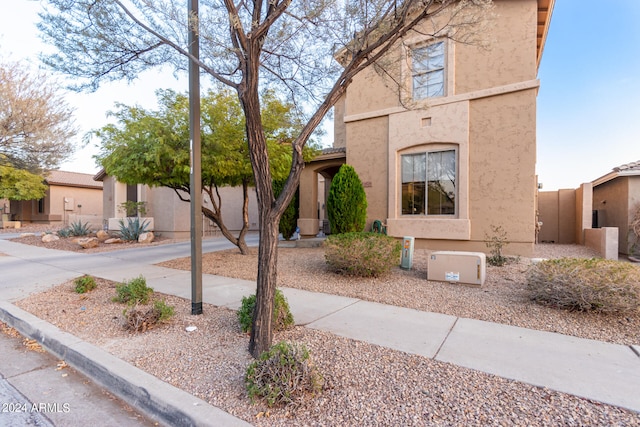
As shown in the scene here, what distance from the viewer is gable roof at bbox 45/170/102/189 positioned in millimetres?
25312

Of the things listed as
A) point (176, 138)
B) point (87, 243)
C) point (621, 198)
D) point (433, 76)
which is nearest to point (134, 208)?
point (87, 243)

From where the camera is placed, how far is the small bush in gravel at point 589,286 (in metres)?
4.27

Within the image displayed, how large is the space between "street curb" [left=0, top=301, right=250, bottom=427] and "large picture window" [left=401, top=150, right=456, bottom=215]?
337 inches

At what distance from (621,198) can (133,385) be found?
13.8 metres

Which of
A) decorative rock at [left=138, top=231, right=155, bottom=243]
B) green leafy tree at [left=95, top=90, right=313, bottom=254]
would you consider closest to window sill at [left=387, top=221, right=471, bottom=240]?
green leafy tree at [left=95, top=90, right=313, bottom=254]

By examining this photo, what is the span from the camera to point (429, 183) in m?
9.88

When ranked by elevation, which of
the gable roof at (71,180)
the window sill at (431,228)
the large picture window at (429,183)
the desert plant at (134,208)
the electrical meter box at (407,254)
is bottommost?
the electrical meter box at (407,254)

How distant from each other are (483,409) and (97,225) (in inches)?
1002

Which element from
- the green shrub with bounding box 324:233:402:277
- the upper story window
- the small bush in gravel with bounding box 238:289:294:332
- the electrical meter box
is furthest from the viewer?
the upper story window

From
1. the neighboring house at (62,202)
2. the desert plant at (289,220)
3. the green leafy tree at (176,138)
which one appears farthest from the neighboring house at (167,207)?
the neighboring house at (62,202)

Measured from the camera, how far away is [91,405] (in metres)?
2.84

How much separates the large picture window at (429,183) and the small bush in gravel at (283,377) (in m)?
7.99

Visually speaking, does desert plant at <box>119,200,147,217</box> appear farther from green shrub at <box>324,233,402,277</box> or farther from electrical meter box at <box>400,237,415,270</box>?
electrical meter box at <box>400,237,415,270</box>

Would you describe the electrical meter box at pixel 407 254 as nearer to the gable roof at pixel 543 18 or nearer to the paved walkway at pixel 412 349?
the paved walkway at pixel 412 349
